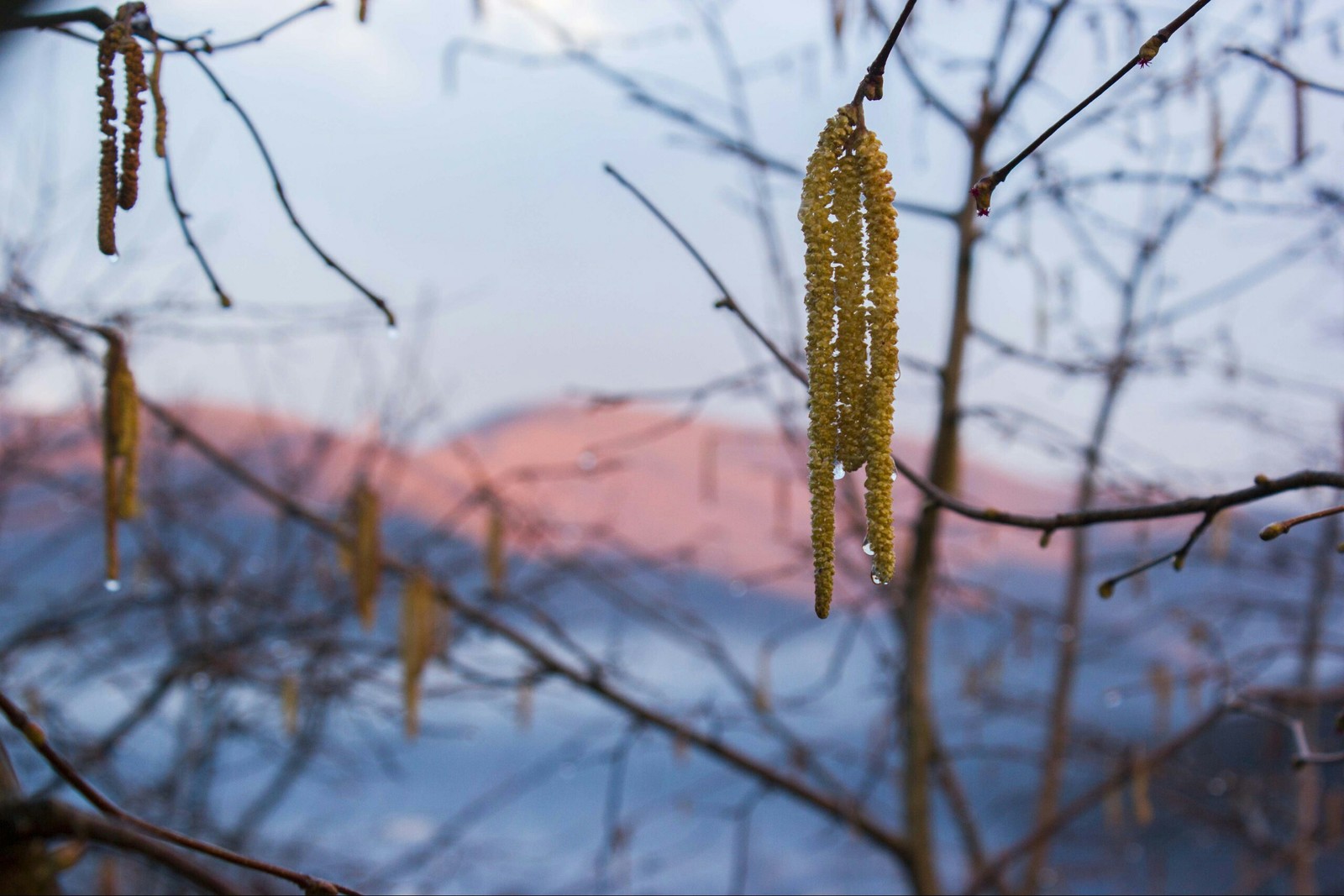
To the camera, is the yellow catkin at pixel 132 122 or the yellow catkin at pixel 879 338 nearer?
the yellow catkin at pixel 879 338

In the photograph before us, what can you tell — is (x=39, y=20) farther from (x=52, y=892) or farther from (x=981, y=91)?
(x=981, y=91)

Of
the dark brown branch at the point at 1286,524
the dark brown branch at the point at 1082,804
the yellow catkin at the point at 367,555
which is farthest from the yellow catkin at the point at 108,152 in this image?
the dark brown branch at the point at 1082,804

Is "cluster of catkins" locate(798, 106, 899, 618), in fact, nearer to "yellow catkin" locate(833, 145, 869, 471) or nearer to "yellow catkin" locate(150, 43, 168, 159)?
"yellow catkin" locate(833, 145, 869, 471)

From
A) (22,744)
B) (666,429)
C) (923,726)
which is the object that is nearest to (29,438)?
(22,744)

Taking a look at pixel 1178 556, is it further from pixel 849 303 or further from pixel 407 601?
pixel 407 601

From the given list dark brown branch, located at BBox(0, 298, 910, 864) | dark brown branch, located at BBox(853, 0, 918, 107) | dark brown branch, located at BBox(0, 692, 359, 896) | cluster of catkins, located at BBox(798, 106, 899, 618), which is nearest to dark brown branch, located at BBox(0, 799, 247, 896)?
dark brown branch, located at BBox(0, 692, 359, 896)

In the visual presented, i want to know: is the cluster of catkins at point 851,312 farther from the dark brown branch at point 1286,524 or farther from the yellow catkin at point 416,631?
the yellow catkin at point 416,631
